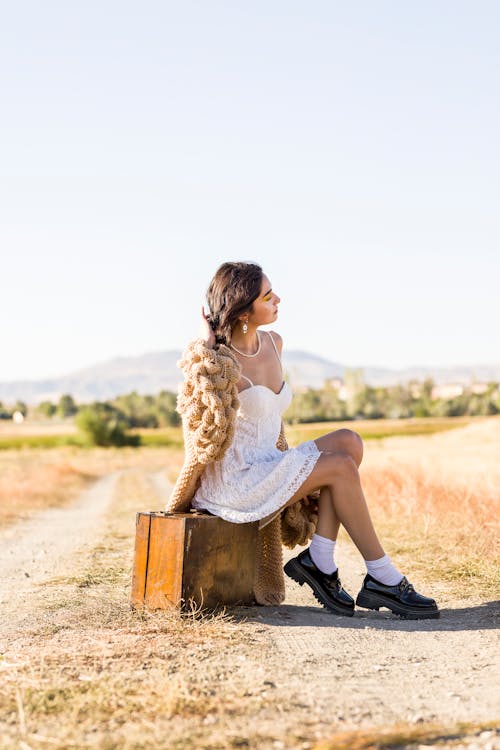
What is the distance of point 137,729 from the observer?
312 centimetres

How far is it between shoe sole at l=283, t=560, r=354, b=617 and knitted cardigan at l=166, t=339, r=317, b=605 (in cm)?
10

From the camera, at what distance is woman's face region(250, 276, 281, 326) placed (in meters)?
5.52

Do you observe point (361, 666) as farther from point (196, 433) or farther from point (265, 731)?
point (196, 433)

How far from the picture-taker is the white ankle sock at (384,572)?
18.0ft

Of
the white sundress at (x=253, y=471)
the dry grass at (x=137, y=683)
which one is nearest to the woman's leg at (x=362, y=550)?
the white sundress at (x=253, y=471)

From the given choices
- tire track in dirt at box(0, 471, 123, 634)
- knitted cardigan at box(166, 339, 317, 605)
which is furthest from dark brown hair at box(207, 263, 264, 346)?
tire track in dirt at box(0, 471, 123, 634)

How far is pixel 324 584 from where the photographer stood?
18.0ft

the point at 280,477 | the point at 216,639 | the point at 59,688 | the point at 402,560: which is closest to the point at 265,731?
the point at 59,688

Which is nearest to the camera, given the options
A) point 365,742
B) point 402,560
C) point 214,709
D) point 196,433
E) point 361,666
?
point 365,742

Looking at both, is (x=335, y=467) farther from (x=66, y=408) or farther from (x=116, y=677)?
(x=66, y=408)

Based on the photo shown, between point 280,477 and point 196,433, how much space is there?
1.74 ft

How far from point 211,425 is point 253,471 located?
1.28 ft

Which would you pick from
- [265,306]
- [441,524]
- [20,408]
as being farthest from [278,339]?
[20,408]

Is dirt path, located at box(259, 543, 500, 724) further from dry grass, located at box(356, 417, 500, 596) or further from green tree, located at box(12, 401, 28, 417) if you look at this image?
green tree, located at box(12, 401, 28, 417)
